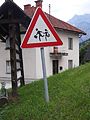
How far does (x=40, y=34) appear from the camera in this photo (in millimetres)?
7855

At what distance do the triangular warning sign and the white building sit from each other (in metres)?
27.3

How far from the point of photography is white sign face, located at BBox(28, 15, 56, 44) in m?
7.85

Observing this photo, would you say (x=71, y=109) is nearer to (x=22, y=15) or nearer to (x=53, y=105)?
(x=53, y=105)

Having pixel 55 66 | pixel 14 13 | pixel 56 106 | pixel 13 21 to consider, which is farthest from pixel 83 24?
pixel 56 106

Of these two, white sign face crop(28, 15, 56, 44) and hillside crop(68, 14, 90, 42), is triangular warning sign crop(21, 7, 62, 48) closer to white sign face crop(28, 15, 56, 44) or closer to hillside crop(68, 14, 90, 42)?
white sign face crop(28, 15, 56, 44)

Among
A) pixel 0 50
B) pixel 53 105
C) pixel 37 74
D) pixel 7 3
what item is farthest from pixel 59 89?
pixel 0 50

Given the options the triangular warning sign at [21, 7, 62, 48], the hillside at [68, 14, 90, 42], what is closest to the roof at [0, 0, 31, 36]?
the triangular warning sign at [21, 7, 62, 48]

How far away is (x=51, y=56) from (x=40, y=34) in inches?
1311

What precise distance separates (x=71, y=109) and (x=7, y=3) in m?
4.68

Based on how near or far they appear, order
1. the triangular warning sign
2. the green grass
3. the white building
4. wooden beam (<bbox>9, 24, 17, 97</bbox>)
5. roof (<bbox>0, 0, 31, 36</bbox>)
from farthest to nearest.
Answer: the white building
roof (<bbox>0, 0, 31, 36</bbox>)
wooden beam (<bbox>9, 24, 17, 97</bbox>)
the triangular warning sign
the green grass

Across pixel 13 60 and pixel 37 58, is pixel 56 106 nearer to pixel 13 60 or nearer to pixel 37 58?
pixel 13 60

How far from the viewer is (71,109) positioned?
7.87m

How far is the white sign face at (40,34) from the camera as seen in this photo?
785cm

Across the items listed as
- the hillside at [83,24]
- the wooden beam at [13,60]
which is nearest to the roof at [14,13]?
the wooden beam at [13,60]
